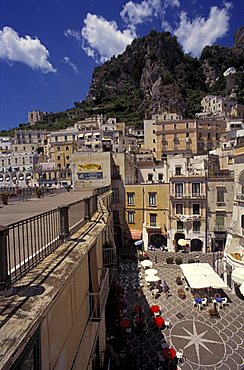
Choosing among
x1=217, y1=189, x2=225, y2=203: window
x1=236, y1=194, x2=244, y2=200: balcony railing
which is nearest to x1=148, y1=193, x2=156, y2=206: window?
x1=217, y1=189, x2=225, y2=203: window

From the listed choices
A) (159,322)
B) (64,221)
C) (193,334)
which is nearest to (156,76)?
(159,322)

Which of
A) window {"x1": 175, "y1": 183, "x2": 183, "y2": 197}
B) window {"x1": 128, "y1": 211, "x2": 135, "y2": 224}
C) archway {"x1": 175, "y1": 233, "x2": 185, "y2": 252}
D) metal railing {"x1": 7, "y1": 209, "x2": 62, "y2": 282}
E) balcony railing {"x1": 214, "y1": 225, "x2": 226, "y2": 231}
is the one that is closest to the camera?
metal railing {"x1": 7, "y1": 209, "x2": 62, "y2": 282}

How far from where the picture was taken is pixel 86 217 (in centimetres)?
862

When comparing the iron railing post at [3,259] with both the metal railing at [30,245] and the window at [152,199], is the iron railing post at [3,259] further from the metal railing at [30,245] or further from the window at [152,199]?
the window at [152,199]

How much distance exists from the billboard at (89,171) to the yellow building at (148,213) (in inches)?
161

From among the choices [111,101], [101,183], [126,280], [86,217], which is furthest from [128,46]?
[86,217]

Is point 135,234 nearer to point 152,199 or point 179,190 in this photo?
point 152,199

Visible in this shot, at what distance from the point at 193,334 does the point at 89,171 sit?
2285cm

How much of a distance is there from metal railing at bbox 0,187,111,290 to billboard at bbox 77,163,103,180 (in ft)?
76.8

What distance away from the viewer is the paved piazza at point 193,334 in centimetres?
1210

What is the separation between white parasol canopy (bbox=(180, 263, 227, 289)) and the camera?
17406mm

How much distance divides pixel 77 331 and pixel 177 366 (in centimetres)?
941

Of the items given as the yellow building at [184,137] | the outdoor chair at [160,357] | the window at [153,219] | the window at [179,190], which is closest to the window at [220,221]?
the window at [179,190]

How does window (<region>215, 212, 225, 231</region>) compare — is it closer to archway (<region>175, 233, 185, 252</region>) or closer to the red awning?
archway (<region>175, 233, 185, 252</region>)
